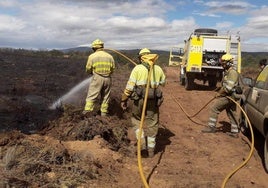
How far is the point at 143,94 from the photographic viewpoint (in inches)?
303

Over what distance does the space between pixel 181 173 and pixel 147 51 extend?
2.31 m

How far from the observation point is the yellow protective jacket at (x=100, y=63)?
9.70 m

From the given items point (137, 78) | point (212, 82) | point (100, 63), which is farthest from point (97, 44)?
point (212, 82)

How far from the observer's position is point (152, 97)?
772 centimetres

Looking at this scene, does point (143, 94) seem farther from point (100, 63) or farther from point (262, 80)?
point (262, 80)

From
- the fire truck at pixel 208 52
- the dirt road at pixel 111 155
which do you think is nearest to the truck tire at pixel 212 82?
the fire truck at pixel 208 52

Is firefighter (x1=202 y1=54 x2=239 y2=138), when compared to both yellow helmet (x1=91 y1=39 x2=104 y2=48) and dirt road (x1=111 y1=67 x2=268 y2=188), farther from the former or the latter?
yellow helmet (x1=91 y1=39 x2=104 y2=48)

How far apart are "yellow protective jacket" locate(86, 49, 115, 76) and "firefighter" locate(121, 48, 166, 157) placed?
192 centimetres

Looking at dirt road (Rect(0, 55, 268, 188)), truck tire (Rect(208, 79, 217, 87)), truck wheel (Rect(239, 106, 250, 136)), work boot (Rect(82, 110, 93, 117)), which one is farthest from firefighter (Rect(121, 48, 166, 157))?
truck tire (Rect(208, 79, 217, 87))

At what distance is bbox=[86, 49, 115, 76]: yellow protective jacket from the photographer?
9.70 meters

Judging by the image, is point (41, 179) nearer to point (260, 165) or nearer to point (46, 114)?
point (260, 165)

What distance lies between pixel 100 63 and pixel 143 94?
232 cm

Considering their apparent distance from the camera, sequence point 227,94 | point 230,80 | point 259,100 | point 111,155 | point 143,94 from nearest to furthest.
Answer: point 111,155
point 143,94
point 259,100
point 230,80
point 227,94

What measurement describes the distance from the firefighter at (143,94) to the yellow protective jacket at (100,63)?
1.92 metres
